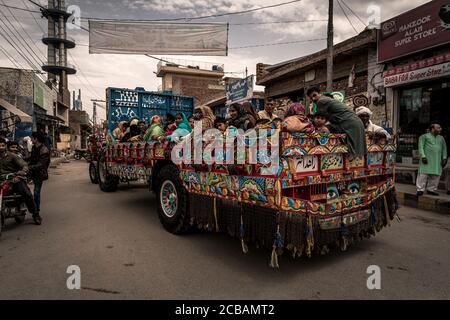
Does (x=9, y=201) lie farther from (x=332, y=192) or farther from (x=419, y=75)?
(x=419, y=75)

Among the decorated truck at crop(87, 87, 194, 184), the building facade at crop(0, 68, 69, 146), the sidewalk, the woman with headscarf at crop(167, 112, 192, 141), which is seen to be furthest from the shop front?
the building facade at crop(0, 68, 69, 146)

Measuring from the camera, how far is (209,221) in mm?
3508

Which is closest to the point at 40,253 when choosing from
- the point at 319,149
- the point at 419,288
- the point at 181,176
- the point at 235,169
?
the point at 181,176

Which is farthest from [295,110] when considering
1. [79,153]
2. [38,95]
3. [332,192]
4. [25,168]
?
[79,153]

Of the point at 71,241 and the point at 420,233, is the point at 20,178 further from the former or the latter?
the point at 420,233

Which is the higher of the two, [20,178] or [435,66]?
[435,66]

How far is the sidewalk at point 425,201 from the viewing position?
6.07 meters

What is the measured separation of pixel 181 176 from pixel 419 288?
9.47 ft

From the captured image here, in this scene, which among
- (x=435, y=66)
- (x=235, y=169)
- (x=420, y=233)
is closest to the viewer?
(x=235, y=169)

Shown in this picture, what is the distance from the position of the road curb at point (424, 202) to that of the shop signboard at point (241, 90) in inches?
324

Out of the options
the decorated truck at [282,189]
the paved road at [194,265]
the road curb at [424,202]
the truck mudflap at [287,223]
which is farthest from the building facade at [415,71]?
the truck mudflap at [287,223]

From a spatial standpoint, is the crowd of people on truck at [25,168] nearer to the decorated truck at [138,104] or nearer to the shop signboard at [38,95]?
the decorated truck at [138,104]

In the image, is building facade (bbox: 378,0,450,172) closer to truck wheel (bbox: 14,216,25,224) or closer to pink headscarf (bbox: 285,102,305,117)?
pink headscarf (bbox: 285,102,305,117)

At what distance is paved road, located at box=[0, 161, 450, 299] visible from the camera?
8.61 feet
